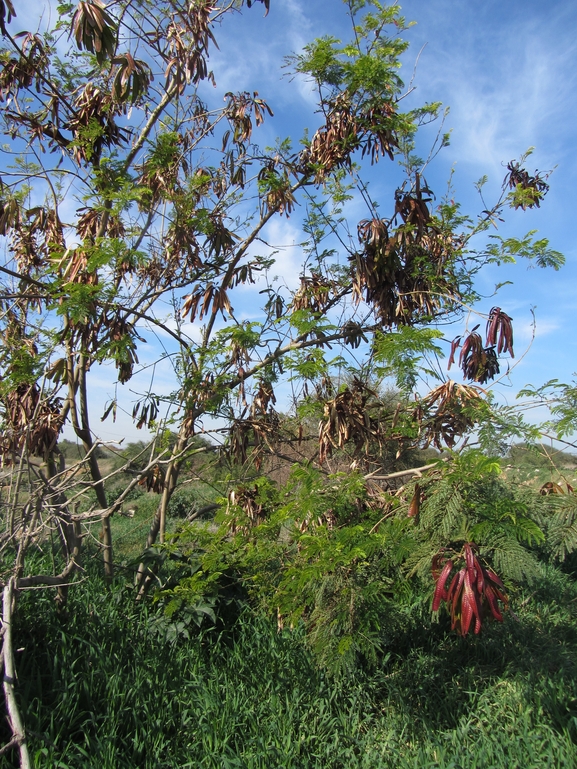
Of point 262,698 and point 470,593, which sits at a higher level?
point 470,593

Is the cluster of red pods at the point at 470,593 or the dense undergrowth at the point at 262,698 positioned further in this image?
the dense undergrowth at the point at 262,698

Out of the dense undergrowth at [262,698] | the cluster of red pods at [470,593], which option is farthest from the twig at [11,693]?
the cluster of red pods at [470,593]

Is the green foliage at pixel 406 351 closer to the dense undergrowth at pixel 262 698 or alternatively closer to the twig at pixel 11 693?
the dense undergrowth at pixel 262 698

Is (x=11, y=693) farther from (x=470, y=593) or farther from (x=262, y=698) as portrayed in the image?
(x=470, y=593)

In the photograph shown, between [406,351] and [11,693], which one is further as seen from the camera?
[406,351]

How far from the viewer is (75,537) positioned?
361 centimetres

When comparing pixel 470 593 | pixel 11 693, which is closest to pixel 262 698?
pixel 11 693

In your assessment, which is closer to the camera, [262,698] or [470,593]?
[470,593]

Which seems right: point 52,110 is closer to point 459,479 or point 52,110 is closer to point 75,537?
point 75,537

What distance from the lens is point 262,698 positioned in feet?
10.6

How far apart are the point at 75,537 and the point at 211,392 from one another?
4.47 ft

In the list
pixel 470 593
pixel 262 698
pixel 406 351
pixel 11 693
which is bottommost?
pixel 262 698

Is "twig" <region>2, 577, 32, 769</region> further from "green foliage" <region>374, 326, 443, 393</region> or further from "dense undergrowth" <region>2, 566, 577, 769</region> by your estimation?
"green foliage" <region>374, 326, 443, 393</region>

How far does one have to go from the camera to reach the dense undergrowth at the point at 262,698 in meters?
2.67
